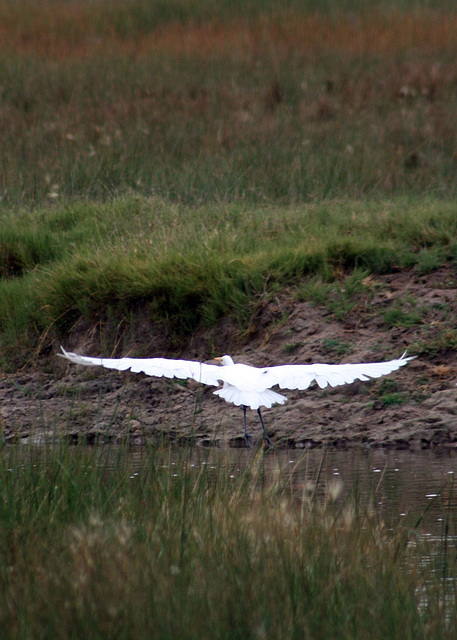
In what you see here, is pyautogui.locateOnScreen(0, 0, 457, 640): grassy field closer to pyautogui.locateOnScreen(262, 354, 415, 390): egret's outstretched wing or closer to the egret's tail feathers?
the egret's tail feathers

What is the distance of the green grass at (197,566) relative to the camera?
2834mm

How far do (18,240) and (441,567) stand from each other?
24.8 feet

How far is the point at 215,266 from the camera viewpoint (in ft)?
28.5

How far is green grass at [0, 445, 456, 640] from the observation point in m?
2.83

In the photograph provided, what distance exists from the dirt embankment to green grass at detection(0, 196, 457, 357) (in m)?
0.15

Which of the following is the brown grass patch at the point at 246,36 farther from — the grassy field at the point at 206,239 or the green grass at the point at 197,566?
the green grass at the point at 197,566

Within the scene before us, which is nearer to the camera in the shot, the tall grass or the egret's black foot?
the egret's black foot

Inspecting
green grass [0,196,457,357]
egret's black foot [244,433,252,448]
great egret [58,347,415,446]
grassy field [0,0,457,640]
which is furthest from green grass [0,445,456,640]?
green grass [0,196,457,357]

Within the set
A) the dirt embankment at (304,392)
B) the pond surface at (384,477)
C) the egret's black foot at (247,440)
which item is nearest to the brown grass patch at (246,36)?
the dirt embankment at (304,392)

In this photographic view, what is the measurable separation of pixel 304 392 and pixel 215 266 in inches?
64.0

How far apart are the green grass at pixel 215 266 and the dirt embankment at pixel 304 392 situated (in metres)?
0.15

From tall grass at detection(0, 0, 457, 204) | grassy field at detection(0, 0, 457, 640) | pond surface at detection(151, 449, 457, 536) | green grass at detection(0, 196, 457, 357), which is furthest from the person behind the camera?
tall grass at detection(0, 0, 457, 204)

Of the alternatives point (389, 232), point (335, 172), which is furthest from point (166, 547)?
point (335, 172)

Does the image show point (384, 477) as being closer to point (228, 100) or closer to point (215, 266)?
point (215, 266)
